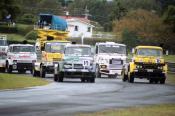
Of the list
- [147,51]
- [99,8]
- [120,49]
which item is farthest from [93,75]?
[99,8]

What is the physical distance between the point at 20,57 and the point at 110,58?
661 centimetres

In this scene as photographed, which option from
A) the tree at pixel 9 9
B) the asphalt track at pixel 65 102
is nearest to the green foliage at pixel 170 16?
the tree at pixel 9 9

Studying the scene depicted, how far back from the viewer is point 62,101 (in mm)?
21594

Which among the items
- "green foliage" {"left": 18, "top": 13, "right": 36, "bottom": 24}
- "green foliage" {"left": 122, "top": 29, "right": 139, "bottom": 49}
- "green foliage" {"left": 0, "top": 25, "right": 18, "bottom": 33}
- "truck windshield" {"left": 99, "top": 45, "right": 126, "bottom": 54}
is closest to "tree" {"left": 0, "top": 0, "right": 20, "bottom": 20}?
"green foliage" {"left": 122, "top": 29, "right": 139, "bottom": 49}

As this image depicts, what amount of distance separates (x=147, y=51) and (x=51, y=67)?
709 cm

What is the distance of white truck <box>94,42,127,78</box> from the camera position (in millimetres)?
45625

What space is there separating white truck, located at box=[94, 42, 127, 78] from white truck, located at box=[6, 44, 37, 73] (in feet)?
15.7

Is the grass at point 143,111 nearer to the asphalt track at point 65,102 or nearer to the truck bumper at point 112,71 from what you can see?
the asphalt track at point 65,102

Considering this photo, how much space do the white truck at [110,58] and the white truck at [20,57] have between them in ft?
15.7

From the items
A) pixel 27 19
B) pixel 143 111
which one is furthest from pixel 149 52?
pixel 27 19

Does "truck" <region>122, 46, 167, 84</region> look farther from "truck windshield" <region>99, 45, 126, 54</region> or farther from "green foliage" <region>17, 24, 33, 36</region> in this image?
"green foliage" <region>17, 24, 33, 36</region>

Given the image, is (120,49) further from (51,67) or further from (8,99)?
(8,99)

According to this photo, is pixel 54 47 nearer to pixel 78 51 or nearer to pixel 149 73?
pixel 78 51

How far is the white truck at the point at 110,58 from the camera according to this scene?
150 feet
